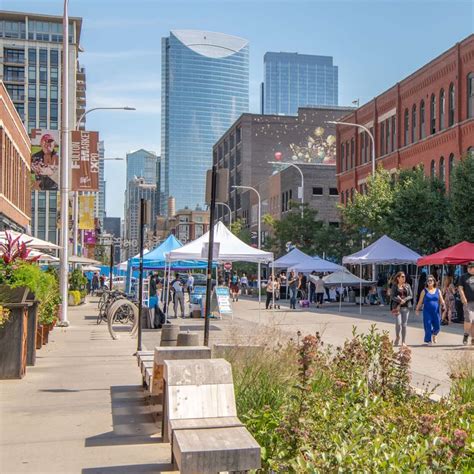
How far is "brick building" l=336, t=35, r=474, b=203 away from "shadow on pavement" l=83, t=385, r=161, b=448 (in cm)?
3115

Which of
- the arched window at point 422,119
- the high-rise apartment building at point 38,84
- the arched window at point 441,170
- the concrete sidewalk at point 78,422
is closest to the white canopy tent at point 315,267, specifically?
the arched window at point 441,170

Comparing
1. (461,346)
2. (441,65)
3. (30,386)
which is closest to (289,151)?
(441,65)

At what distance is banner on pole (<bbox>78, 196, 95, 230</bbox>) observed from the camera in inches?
2024

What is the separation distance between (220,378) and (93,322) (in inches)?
854

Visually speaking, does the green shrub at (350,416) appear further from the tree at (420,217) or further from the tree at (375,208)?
the tree at (375,208)

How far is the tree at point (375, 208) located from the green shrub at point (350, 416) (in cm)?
3212

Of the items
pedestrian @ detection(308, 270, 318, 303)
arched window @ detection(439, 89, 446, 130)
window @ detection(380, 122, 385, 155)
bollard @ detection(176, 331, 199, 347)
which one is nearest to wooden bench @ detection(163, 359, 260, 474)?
bollard @ detection(176, 331, 199, 347)

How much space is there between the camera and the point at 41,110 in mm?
128250

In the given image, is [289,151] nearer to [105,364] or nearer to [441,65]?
[441,65]

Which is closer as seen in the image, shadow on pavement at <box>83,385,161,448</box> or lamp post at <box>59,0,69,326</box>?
shadow on pavement at <box>83,385,161,448</box>

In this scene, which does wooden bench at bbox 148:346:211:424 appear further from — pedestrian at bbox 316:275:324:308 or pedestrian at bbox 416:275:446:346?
pedestrian at bbox 316:275:324:308

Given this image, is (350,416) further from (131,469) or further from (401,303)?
(401,303)

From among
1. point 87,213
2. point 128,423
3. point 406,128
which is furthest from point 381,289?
point 128,423

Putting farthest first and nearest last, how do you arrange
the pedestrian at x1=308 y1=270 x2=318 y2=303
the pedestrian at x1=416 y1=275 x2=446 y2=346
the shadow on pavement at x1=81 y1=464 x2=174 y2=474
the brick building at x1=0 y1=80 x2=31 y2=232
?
the pedestrian at x1=308 y1=270 x2=318 y2=303 < the brick building at x1=0 y1=80 x2=31 y2=232 < the pedestrian at x1=416 y1=275 x2=446 y2=346 < the shadow on pavement at x1=81 y1=464 x2=174 y2=474
